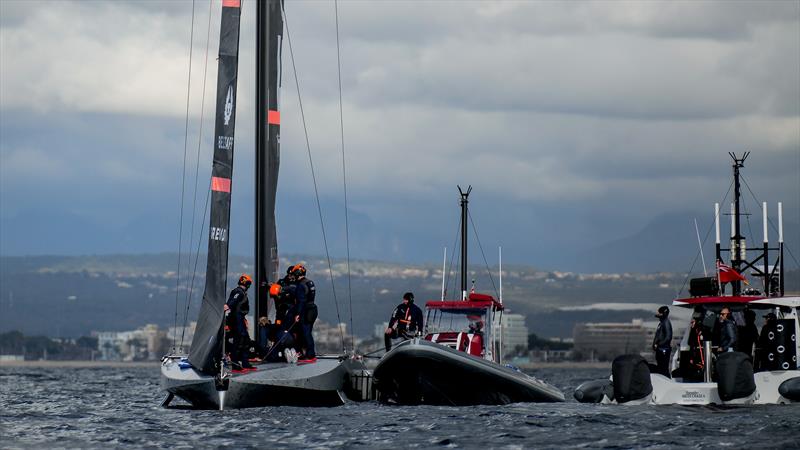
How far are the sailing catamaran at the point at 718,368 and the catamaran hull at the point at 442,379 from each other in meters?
2.25

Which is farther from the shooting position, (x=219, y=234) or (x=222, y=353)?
(x=219, y=234)

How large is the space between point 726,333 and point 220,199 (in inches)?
462

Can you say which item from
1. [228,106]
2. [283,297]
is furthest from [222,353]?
[228,106]

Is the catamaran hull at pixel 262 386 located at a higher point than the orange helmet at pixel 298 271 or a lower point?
lower

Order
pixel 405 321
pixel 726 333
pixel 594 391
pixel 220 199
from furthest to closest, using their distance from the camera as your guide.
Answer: pixel 405 321
pixel 594 391
pixel 726 333
pixel 220 199

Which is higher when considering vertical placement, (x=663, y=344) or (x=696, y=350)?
(x=663, y=344)

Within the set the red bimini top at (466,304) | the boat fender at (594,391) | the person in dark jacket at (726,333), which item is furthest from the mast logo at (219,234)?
the person in dark jacket at (726,333)

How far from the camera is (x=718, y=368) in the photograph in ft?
112

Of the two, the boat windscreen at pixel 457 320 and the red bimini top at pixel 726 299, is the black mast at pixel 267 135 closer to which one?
the boat windscreen at pixel 457 320

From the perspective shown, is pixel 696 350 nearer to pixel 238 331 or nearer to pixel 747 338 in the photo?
pixel 747 338

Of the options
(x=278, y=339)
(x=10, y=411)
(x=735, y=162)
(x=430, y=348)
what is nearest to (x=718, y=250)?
(x=735, y=162)

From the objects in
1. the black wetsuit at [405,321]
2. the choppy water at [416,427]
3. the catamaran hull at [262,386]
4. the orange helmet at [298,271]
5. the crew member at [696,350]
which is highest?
the orange helmet at [298,271]

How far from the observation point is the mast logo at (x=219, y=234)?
3447 centimetres

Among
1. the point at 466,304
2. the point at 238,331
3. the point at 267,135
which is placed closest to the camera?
the point at 238,331
